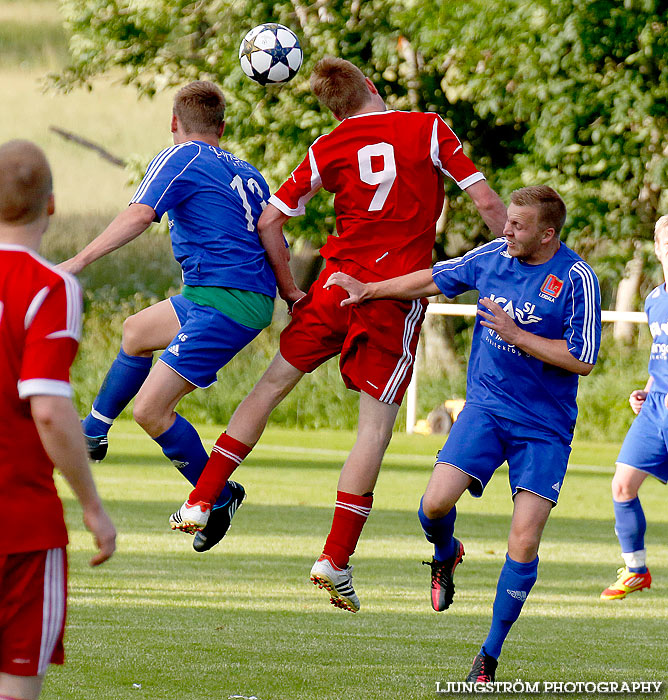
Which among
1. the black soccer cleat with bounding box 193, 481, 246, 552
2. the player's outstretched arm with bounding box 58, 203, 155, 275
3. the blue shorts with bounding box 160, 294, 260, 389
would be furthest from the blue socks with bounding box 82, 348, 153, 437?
the player's outstretched arm with bounding box 58, 203, 155, 275

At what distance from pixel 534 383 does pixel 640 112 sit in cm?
1561

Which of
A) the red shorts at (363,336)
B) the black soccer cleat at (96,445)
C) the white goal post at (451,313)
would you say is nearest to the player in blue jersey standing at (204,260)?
the red shorts at (363,336)

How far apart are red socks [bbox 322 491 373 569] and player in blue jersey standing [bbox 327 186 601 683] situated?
318 millimetres

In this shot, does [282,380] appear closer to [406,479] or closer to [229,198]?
[229,198]

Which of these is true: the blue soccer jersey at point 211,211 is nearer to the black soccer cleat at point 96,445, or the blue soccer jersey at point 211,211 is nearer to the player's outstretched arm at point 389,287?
the player's outstretched arm at point 389,287

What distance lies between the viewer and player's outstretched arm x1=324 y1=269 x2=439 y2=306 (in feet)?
19.5

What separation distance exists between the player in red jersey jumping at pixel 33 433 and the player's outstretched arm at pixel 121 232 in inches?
78.9

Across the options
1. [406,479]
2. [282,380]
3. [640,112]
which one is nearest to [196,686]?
[282,380]

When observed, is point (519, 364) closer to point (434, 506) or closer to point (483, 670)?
point (434, 506)

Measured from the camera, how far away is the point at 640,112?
20594 millimetres

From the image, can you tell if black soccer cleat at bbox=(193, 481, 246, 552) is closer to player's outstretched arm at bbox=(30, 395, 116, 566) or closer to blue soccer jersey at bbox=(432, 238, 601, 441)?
blue soccer jersey at bbox=(432, 238, 601, 441)

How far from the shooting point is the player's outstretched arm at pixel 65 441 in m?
3.39

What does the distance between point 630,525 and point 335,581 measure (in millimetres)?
3222

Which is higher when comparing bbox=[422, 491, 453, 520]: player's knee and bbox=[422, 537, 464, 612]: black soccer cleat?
bbox=[422, 491, 453, 520]: player's knee
